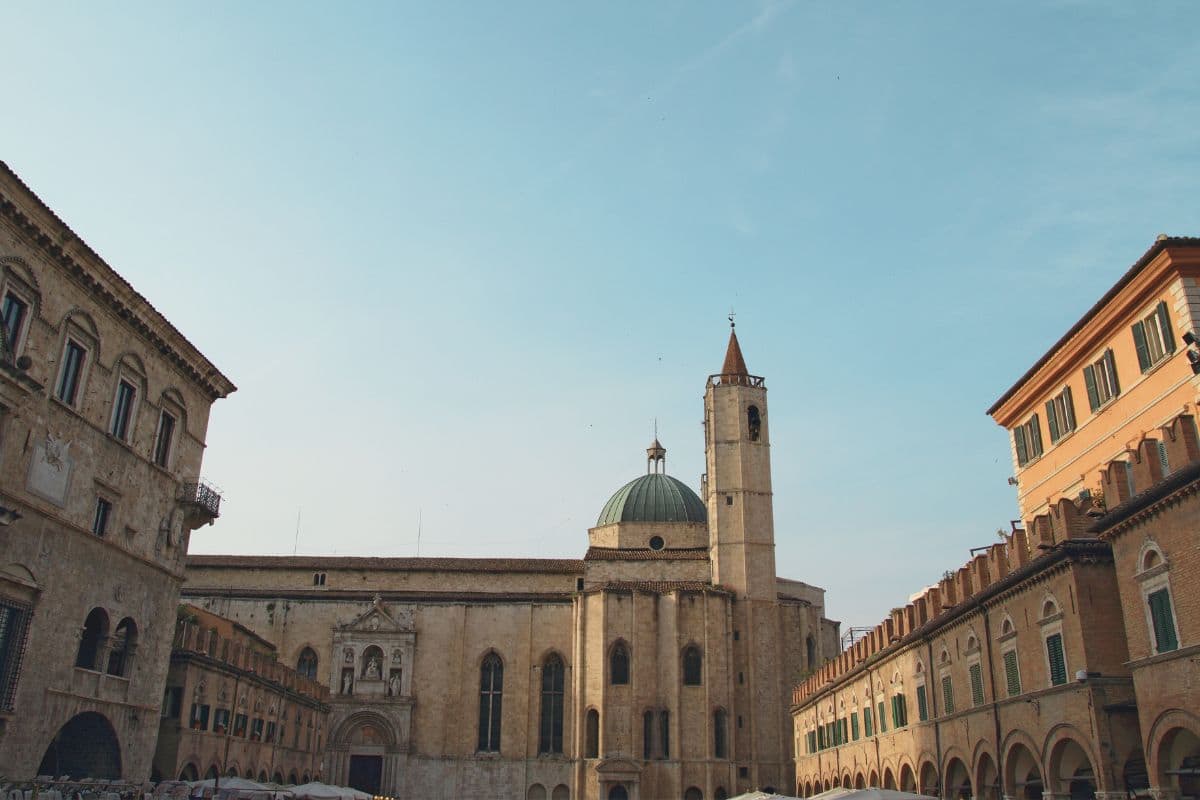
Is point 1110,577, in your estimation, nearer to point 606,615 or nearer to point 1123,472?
point 1123,472

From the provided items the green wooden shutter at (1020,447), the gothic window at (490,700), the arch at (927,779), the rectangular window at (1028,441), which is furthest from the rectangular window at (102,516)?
the gothic window at (490,700)

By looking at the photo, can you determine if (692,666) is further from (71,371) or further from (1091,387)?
(71,371)

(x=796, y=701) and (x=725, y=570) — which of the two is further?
(x=725, y=570)

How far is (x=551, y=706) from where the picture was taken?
54.6 meters

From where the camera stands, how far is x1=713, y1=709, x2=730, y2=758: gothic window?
169ft

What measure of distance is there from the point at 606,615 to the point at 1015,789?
1296 inches

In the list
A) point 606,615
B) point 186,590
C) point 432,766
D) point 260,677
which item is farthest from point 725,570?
point 186,590

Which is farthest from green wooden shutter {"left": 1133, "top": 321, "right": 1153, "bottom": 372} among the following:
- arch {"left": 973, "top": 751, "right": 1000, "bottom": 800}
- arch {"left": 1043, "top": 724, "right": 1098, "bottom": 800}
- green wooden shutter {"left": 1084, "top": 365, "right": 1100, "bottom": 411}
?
arch {"left": 973, "top": 751, "right": 1000, "bottom": 800}

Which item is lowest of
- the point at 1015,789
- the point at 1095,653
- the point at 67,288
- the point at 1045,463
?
the point at 1015,789

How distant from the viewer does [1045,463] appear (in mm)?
27969

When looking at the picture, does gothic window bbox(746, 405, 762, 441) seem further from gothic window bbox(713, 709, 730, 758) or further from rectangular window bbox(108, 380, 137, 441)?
rectangular window bbox(108, 380, 137, 441)

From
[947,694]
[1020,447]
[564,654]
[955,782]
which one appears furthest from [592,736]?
[1020,447]

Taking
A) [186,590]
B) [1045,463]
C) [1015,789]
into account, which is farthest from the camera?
[186,590]

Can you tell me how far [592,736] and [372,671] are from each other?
1238 cm
